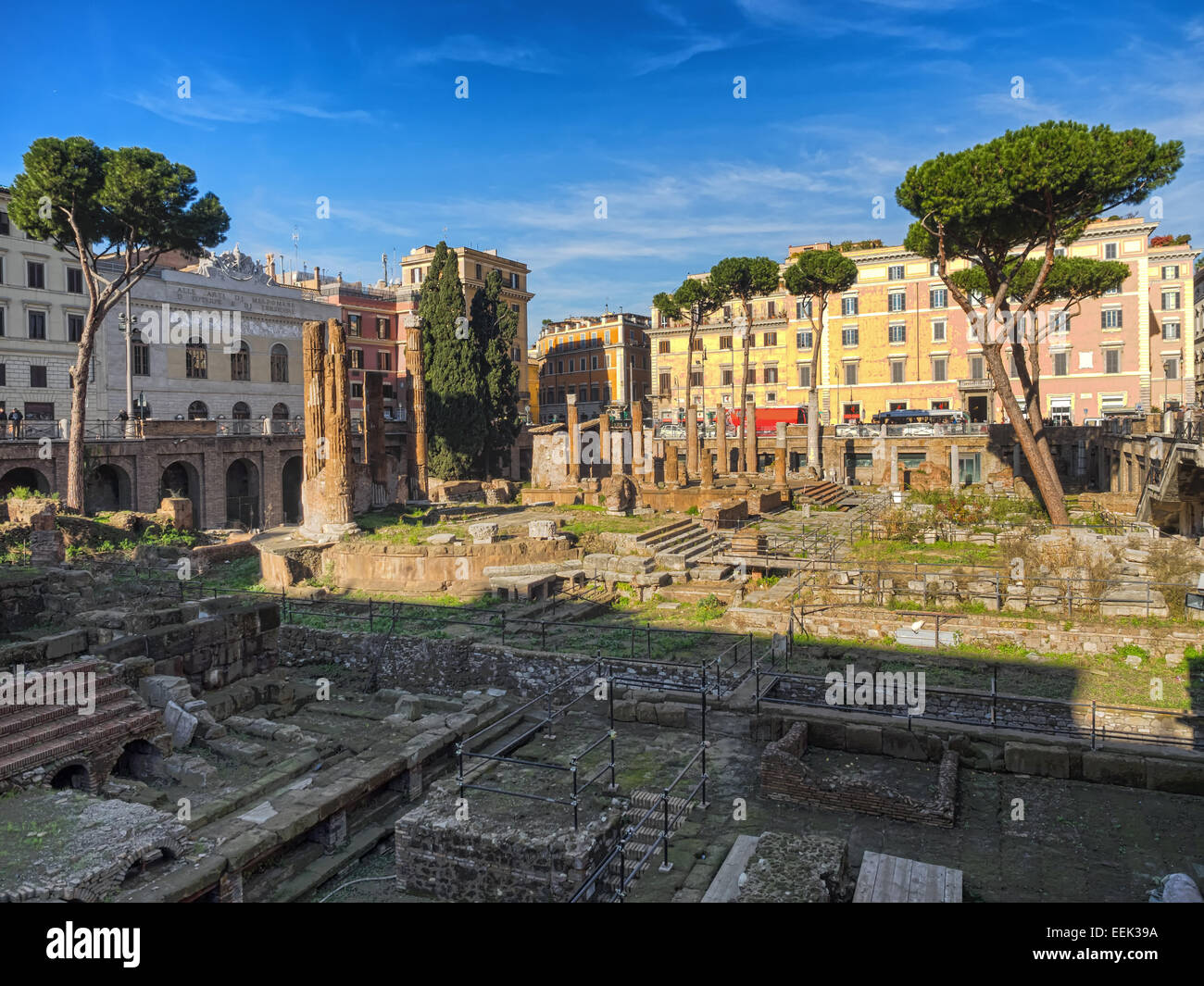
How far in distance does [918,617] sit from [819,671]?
3.25 metres

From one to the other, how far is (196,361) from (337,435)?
21.7m

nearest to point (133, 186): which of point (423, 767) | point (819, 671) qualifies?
point (423, 767)

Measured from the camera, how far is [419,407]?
42688mm

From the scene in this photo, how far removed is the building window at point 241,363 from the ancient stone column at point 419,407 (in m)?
10.9

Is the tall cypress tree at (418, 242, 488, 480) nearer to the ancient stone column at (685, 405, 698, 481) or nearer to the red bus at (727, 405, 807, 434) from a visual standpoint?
the ancient stone column at (685, 405, 698, 481)

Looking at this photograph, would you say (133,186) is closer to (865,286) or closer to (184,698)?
(184,698)

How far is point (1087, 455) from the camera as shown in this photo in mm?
44438

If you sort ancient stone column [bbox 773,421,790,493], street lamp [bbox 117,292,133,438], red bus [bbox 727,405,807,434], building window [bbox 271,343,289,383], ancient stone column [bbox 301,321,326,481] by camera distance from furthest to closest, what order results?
red bus [bbox 727,405,807,434]
building window [bbox 271,343,289,383]
ancient stone column [bbox 773,421,790,493]
street lamp [bbox 117,292,133,438]
ancient stone column [bbox 301,321,326,481]

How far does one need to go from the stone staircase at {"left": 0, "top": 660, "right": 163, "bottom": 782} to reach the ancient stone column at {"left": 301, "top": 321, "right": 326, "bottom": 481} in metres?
15.9

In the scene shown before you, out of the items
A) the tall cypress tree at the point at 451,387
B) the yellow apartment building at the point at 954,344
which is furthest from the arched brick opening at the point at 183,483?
the yellow apartment building at the point at 954,344

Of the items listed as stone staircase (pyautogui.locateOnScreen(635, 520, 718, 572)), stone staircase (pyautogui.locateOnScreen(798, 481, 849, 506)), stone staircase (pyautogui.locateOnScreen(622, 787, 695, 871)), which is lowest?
stone staircase (pyautogui.locateOnScreen(622, 787, 695, 871))

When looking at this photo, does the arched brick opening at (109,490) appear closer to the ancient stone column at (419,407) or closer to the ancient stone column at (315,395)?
the ancient stone column at (315,395)

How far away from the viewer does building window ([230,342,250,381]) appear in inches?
1866

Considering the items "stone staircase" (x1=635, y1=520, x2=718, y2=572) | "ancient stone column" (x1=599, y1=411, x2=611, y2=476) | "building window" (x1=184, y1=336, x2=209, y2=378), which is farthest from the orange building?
"stone staircase" (x1=635, y1=520, x2=718, y2=572)
